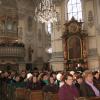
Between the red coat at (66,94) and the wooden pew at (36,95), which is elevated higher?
the red coat at (66,94)

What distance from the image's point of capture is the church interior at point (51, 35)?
820 inches

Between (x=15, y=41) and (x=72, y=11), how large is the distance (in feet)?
24.1

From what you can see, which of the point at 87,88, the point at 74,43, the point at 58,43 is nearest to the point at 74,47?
the point at 74,43

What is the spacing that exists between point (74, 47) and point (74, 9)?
410cm

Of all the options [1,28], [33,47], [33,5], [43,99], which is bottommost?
[43,99]

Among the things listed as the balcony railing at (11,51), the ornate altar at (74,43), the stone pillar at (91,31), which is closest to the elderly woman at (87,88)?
the stone pillar at (91,31)

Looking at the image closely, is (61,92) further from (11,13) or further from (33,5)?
(33,5)

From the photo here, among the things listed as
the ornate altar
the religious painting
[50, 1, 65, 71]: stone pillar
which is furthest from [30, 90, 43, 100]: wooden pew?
[50, 1, 65, 71]: stone pillar

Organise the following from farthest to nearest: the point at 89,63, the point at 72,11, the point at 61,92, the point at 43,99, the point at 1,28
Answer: the point at 1,28
the point at 72,11
the point at 89,63
the point at 43,99
the point at 61,92

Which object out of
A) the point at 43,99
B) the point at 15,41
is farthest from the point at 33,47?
the point at 43,99

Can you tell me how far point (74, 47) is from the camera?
851 inches

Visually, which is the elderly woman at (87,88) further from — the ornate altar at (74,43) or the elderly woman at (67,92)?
the ornate altar at (74,43)

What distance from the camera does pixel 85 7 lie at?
22125 millimetres

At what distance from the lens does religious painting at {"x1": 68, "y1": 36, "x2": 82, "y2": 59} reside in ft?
70.3
